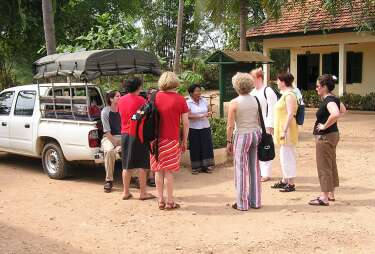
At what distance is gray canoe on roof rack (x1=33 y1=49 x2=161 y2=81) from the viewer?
337 inches

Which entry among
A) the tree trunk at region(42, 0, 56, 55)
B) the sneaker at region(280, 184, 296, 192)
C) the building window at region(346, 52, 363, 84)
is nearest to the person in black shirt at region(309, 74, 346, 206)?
the sneaker at region(280, 184, 296, 192)

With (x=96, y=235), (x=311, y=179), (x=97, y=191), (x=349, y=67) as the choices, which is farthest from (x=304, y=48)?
(x=96, y=235)

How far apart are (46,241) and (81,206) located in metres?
1.47

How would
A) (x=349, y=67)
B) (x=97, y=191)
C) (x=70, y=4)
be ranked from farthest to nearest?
(x=349, y=67)
(x=70, y=4)
(x=97, y=191)

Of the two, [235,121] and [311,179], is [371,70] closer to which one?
[311,179]

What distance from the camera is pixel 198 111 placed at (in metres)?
9.30

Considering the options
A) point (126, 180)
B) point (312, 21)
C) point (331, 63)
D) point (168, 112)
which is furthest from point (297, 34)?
point (168, 112)

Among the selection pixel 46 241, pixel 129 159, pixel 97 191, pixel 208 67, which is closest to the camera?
pixel 46 241

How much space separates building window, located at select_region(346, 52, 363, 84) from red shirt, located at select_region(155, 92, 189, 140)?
16.8m

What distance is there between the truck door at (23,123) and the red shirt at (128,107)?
278 centimetres

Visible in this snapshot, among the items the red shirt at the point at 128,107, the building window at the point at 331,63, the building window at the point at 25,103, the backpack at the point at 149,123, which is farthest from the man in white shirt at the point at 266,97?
the building window at the point at 331,63

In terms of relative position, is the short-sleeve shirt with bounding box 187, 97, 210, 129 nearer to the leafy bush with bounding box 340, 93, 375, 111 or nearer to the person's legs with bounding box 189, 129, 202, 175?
the person's legs with bounding box 189, 129, 202, 175

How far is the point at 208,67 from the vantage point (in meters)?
38.9

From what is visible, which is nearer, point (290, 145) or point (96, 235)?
point (96, 235)
